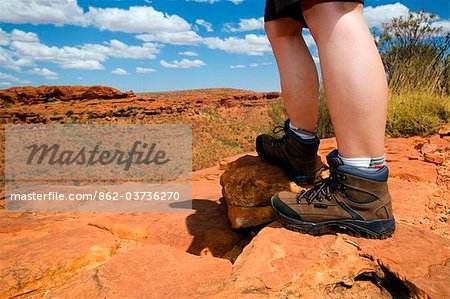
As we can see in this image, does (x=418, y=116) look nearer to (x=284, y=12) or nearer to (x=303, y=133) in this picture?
(x=303, y=133)

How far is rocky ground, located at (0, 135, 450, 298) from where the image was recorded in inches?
46.6

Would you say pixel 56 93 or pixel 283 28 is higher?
pixel 56 93

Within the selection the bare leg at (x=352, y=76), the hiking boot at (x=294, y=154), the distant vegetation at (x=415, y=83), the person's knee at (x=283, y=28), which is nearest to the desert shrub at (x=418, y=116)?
the distant vegetation at (x=415, y=83)

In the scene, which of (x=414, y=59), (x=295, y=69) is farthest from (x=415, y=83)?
(x=295, y=69)

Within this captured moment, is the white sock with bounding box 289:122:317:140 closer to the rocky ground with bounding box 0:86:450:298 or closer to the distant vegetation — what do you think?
the rocky ground with bounding box 0:86:450:298

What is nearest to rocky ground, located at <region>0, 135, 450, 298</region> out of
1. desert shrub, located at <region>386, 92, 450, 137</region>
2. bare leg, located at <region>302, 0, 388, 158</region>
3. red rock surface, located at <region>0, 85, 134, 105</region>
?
bare leg, located at <region>302, 0, 388, 158</region>

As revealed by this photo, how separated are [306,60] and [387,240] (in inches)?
37.6

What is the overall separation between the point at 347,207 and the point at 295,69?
2.51 ft

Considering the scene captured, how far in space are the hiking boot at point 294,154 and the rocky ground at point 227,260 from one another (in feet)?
0.59

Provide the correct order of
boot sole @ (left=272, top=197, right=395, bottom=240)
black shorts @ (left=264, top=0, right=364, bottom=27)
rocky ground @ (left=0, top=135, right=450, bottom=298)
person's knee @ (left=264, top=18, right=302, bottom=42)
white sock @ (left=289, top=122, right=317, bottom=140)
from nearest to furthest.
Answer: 1. rocky ground @ (left=0, top=135, right=450, bottom=298)
2. boot sole @ (left=272, top=197, right=395, bottom=240)
3. black shorts @ (left=264, top=0, right=364, bottom=27)
4. person's knee @ (left=264, top=18, right=302, bottom=42)
5. white sock @ (left=289, top=122, right=317, bottom=140)

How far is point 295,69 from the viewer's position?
1.78 metres

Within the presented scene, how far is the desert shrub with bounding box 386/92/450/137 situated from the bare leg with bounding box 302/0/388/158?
3605 millimetres

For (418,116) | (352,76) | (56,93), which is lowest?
(418,116)

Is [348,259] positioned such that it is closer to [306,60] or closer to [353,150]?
[353,150]
